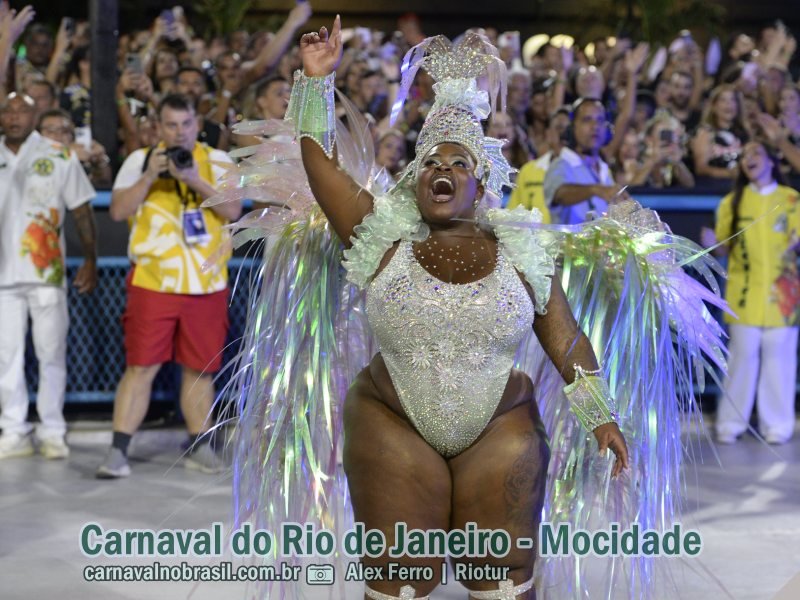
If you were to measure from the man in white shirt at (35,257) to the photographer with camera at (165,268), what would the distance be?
1.73ft

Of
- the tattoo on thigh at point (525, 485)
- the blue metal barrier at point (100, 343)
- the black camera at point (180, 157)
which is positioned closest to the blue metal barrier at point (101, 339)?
the blue metal barrier at point (100, 343)

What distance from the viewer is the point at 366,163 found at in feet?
14.1

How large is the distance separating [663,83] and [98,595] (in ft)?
22.5

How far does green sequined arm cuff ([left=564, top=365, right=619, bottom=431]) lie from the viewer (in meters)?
3.63

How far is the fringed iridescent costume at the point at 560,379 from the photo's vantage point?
407cm

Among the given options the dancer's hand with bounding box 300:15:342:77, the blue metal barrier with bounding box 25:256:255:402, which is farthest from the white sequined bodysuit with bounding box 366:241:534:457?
the blue metal barrier with bounding box 25:256:255:402

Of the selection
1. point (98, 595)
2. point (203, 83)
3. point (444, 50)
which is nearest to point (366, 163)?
point (444, 50)

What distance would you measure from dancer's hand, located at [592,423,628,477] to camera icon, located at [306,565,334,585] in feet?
3.58

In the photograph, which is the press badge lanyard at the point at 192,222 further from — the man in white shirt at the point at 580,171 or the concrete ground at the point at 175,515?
the man in white shirt at the point at 580,171

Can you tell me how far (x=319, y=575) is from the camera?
4297 millimetres

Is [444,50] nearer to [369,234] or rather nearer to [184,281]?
[369,234]

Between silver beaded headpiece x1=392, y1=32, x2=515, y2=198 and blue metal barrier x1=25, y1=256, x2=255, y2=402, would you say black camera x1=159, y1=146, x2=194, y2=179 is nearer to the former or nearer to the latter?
blue metal barrier x1=25, y1=256, x2=255, y2=402

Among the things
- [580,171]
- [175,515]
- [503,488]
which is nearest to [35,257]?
[175,515]

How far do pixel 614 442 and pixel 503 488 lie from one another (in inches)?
13.9
